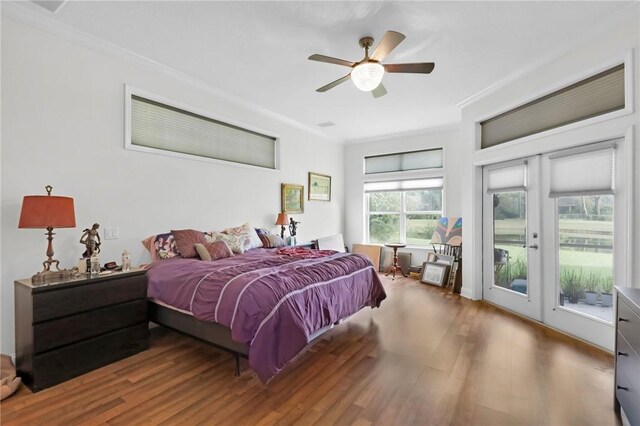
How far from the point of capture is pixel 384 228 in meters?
6.71

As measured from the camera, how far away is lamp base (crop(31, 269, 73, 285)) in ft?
7.45

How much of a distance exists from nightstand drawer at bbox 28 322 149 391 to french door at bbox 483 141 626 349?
4.24m

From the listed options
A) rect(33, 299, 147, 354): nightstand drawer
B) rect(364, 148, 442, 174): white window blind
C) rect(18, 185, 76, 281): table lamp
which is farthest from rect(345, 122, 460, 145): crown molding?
rect(18, 185, 76, 281): table lamp

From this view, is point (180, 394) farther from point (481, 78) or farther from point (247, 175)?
point (481, 78)

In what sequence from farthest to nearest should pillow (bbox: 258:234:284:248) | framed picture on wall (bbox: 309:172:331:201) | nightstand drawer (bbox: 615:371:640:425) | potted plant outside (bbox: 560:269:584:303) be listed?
framed picture on wall (bbox: 309:172:331:201)
pillow (bbox: 258:234:284:248)
potted plant outside (bbox: 560:269:584:303)
nightstand drawer (bbox: 615:371:640:425)

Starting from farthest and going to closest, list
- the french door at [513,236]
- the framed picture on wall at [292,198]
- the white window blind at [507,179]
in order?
the framed picture on wall at [292,198] < the white window blind at [507,179] < the french door at [513,236]

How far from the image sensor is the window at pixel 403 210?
6.13m

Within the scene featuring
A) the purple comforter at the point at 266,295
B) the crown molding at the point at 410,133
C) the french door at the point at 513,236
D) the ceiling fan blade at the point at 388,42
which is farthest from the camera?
the crown molding at the point at 410,133

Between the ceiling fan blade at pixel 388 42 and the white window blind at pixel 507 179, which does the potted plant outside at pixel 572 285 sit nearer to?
the white window blind at pixel 507 179

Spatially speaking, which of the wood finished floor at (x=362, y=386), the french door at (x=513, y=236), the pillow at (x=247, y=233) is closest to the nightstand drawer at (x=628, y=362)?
the wood finished floor at (x=362, y=386)

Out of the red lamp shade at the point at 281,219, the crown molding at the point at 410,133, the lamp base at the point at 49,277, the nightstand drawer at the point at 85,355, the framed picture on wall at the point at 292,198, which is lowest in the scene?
the nightstand drawer at the point at 85,355

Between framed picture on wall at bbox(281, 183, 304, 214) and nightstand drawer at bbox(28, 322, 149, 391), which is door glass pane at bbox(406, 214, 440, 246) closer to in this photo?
framed picture on wall at bbox(281, 183, 304, 214)

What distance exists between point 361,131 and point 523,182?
10.7 feet

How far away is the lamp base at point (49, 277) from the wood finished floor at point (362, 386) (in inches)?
30.6
